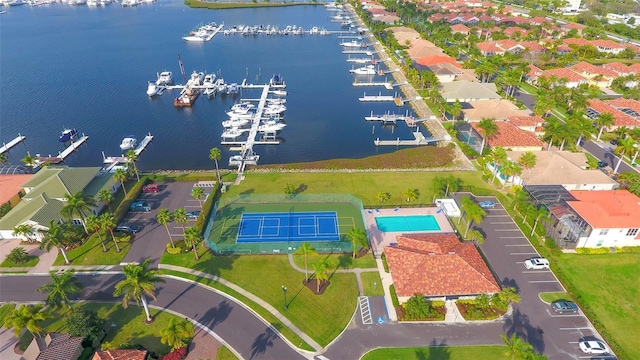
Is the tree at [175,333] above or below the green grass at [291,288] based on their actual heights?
above

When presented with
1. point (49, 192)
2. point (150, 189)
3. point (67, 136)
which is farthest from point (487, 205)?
point (67, 136)

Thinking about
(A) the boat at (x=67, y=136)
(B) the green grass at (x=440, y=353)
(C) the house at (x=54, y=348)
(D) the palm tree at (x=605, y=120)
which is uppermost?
(D) the palm tree at (x=605, y=120)

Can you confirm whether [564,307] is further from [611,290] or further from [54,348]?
[54,348]

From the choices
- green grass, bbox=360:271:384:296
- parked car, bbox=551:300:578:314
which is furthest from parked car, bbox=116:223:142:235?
parked car, bbox=551:300:578:314

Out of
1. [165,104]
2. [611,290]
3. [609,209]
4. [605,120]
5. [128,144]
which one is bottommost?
[165,104]

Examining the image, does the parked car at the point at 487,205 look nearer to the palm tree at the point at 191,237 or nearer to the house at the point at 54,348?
the palm tree at the point at 191,237

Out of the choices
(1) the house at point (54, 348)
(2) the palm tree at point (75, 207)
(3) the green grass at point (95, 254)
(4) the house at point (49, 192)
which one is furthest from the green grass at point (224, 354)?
(4) the house at point (49, 192)

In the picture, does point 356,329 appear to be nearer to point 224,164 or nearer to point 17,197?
point 224,164
